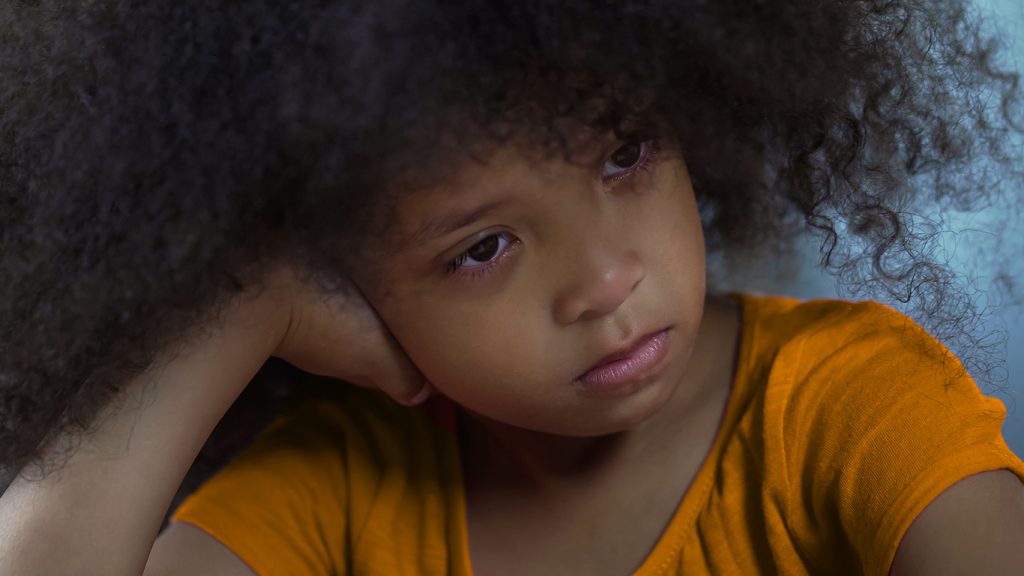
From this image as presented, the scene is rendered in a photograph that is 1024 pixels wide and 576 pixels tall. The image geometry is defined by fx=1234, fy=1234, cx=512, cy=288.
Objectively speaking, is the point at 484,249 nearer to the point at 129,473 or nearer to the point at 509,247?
the point at 509,247

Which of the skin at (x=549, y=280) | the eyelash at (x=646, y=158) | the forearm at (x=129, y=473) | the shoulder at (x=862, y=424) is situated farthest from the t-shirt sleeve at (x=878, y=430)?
the forearm at (x=129, y=473)

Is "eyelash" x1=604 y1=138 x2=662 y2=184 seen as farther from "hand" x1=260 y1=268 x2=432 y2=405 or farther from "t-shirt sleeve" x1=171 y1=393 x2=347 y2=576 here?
"t-shirt sleeve" x1=171 y1=393 x2=347 y2=576

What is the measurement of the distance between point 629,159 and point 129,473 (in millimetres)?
357

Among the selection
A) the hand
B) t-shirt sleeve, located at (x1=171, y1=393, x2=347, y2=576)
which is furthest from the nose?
t-shirt sleeve, located at (x1=171, y1=393, x2=347, y2=576)

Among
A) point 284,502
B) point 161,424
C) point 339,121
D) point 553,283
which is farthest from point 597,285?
point 284,502

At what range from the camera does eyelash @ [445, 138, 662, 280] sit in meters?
0.72

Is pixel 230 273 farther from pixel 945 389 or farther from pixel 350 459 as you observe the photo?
pixel 945 389

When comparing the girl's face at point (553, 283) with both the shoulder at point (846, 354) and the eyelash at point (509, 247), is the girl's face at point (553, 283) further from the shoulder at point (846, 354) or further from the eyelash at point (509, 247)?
the shoulder at point (846, 354)

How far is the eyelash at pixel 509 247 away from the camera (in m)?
0.72

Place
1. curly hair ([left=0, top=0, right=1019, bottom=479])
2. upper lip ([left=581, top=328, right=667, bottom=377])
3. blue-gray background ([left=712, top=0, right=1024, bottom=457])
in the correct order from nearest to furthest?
curly hair ([left=0, top=0, right=1019, bottom=479]) → upper lip ([left=581, top=328, right=667, bottom=377]) → blue-gray background ([left=712, top=0, right=1024, bottom=457])

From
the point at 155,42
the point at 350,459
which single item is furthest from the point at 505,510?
the point at 155,42

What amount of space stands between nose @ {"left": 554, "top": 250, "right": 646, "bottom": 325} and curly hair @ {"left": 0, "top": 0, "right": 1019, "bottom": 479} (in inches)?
2.9

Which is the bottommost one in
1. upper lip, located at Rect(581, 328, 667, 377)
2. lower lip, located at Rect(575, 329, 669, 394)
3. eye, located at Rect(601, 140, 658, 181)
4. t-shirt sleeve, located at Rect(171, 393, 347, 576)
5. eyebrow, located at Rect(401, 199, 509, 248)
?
t-shirt sleeve, located at Rect(171, 393, 347, 576)

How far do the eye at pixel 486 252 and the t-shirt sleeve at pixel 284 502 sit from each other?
1.10 feet
